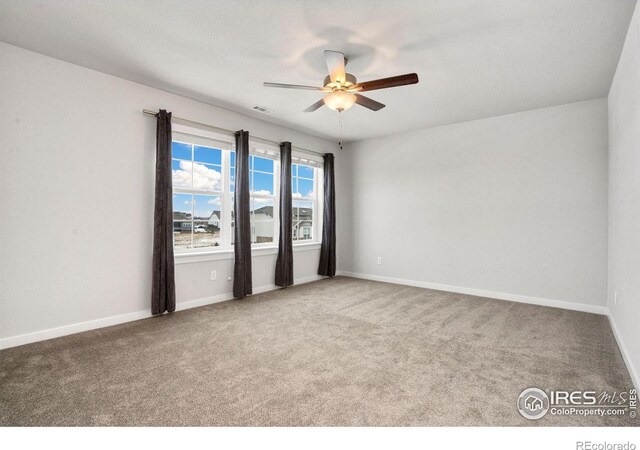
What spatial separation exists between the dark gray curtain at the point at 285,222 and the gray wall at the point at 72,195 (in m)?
1.57

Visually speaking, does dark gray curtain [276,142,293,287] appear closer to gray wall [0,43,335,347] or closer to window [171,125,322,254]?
window [171,125,322,254]

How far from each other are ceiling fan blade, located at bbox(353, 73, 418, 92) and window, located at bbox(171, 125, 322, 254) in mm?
2405

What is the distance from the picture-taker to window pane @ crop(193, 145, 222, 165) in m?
4.32

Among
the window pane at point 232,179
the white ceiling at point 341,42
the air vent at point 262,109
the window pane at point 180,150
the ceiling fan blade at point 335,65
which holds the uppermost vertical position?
the air vent at point 262,109

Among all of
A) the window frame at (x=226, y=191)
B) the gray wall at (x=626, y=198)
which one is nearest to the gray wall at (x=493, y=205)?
the gray wall at (x=626, y=198)

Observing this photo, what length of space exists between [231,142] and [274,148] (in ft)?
2.63

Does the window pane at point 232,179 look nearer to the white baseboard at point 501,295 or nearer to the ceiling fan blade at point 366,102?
the ceiling fan blade at point 366,102

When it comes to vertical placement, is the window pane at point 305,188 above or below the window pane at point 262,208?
above


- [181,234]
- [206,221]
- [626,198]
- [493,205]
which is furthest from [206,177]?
[626,198]

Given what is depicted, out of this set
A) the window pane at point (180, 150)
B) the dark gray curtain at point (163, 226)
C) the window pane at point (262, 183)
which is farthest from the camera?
the window pane at point (262, 183)

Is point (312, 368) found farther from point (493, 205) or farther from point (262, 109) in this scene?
point (493, 205)

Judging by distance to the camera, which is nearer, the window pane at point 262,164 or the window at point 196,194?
the window at point 196,194

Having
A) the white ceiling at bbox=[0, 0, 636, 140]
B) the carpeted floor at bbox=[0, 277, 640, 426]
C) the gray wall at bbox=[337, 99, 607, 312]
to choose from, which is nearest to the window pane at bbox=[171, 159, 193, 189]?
the white ceiling at bbox=[0, 0, 636, 140]

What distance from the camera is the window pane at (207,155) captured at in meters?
4.32
